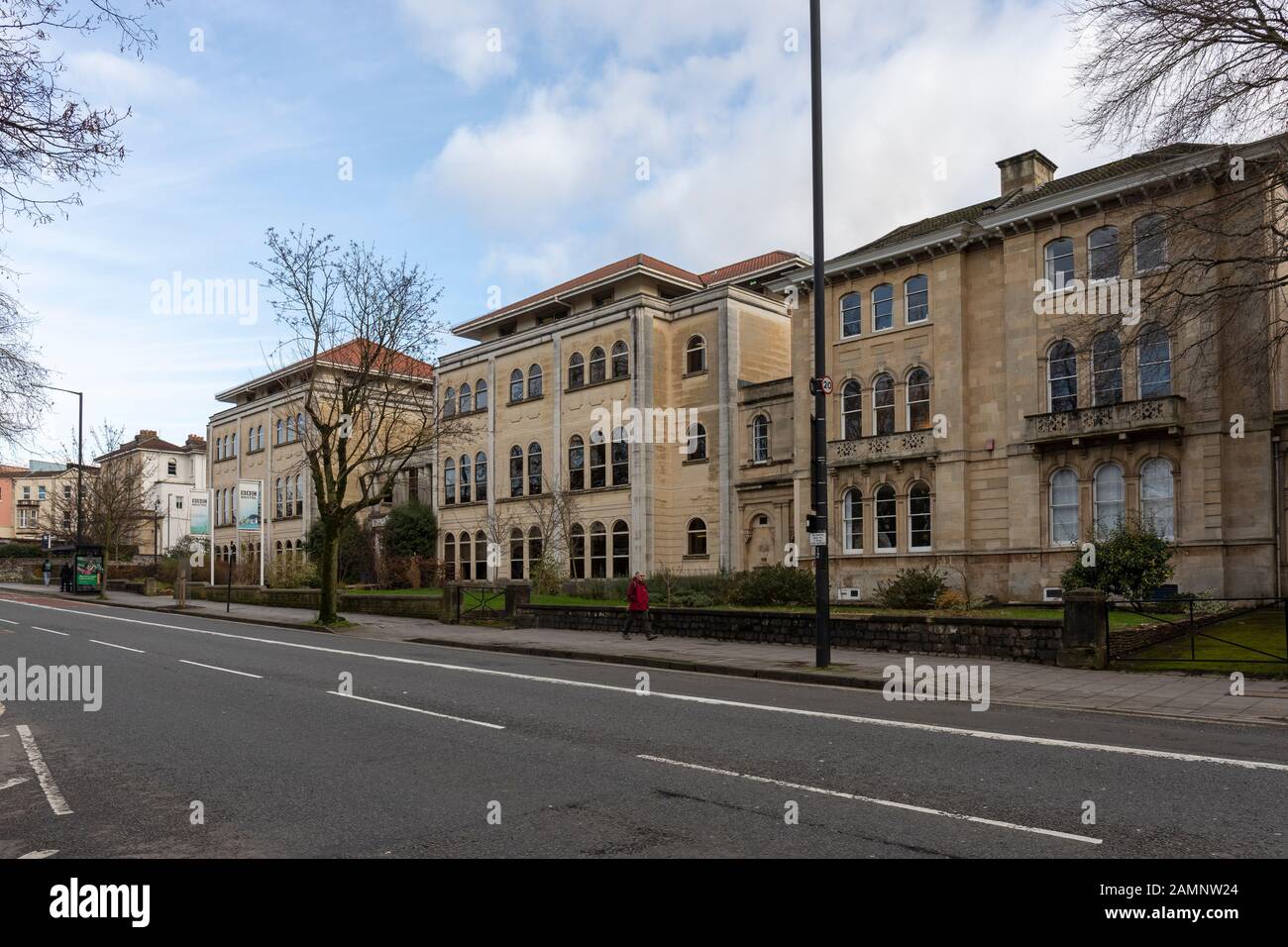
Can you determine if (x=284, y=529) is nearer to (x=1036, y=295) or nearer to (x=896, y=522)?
(x=896, y=522)

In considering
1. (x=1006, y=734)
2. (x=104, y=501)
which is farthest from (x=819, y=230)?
(x=104, y=501)

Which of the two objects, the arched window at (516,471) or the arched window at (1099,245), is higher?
the arched window at (1099,245)

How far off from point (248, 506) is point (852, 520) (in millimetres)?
→ 24099

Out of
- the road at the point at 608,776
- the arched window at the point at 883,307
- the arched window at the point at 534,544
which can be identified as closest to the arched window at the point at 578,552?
the arched window at the point at 534,544

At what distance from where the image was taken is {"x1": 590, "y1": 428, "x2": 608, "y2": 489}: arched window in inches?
1751

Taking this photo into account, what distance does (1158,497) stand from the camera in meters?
27.6

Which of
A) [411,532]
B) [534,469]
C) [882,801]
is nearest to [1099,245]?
[882,801]

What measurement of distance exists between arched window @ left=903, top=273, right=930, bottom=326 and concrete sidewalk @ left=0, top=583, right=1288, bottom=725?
17094mm

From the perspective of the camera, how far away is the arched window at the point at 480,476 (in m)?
51.3

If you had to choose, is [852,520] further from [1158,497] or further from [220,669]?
[220,669]

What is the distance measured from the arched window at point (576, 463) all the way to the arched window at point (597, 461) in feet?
Answer: 1.86

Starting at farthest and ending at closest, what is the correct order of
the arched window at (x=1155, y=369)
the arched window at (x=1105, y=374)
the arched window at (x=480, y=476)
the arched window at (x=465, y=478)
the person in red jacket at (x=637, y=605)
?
1. the arched window at (x=465, y=478)
2. the arched window at (x=480, y=476)
3. the arched window at (x=1105, y=374)
4. the arched window at (x=1155, y=369)
5. the person in red jacket at (x=637, y=605)

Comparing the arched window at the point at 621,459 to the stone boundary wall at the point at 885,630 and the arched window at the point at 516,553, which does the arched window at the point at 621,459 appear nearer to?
the arched window at the point at 516,553

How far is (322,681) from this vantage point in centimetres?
1491
